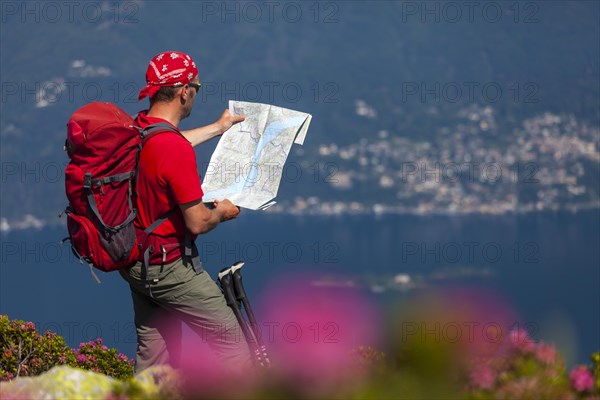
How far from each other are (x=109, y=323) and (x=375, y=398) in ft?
365

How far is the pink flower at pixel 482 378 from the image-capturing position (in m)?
2.81

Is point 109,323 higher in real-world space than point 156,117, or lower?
lower

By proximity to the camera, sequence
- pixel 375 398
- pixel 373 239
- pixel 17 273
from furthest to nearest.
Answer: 1. pixel 373 239
2. pixel 17 273
3. pixel 375 398

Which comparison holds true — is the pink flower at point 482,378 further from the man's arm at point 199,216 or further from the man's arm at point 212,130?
the man's arm at point 212,130

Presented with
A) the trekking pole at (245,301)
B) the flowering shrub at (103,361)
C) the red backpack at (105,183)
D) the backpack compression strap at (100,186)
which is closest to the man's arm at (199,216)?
the red backpack at (105,183)

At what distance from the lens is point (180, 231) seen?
4.21 metres

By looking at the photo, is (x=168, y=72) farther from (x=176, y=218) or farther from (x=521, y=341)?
(x=521, y=341)

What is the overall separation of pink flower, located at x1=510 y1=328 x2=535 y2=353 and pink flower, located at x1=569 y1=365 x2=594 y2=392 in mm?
172

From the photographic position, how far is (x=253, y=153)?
4695 mm

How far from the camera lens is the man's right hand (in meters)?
4.22

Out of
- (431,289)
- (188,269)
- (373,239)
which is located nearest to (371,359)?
(431,289)

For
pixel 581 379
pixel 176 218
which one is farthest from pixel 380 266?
pixel 581 379

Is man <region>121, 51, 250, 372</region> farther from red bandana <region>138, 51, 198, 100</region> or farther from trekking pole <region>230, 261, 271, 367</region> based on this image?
trekking pole <region>230, 261, 271, 367</region>

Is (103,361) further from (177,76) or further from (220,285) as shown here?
(177,76)
